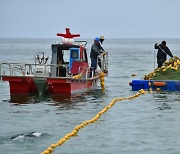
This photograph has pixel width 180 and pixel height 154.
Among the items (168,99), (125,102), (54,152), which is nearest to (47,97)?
(125,102)

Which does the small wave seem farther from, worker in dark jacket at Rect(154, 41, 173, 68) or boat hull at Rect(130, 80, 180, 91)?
worker in dark jacket at Rect(154, 41, 173, 68)

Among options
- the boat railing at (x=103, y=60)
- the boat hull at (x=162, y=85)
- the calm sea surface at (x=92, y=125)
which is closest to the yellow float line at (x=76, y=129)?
the calm sea surface at (x=92, y=125)

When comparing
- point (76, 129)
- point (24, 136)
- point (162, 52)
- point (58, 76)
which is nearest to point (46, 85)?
point (58, 76)

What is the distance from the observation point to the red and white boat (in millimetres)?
25594

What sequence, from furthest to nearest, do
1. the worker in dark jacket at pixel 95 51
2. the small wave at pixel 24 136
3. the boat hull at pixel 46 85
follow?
1. the worker in dark jacket at pixel 95 51
2. the boat hull at pixel 46 85
3. the small wave at pixel 24 136

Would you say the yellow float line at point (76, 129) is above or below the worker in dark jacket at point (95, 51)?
below

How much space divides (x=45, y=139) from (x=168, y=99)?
9692 mm

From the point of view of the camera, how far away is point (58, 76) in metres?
27.1

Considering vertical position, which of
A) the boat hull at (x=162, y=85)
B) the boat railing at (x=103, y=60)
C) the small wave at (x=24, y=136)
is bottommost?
the small wave at (x=24, y=136)

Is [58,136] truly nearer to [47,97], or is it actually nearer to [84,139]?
[84,139]

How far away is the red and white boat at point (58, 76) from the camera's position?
84.0 ft

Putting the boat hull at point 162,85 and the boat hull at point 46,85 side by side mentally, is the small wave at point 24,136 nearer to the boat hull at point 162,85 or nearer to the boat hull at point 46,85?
the boat hull at point 46,85

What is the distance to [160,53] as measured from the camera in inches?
1216

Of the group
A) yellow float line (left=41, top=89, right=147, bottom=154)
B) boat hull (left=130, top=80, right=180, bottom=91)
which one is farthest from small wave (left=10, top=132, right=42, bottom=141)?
boat hull (left=130, top=80, right=180, bottom=91)
